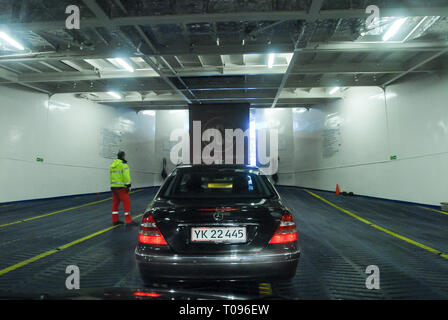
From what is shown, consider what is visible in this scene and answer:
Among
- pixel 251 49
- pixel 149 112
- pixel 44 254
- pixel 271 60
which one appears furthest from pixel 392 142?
pixel 149 112

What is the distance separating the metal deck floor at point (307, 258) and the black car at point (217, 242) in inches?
8.0

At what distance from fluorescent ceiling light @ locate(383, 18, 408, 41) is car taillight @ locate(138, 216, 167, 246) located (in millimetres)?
6948

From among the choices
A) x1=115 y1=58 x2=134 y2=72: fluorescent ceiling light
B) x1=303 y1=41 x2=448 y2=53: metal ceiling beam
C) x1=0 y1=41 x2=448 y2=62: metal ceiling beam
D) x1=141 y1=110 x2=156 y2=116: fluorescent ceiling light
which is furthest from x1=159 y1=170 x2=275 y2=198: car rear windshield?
x1=141 y1=110 x2=156 y2=116: fluorescent ceiling light

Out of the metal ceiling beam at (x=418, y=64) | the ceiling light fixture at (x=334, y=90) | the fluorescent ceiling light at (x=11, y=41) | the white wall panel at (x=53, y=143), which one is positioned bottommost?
the white wall panel at (x=53, y=143)

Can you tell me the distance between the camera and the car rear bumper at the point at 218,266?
1887 mm

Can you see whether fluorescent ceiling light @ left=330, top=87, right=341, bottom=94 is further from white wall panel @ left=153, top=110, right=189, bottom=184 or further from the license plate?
the license plate

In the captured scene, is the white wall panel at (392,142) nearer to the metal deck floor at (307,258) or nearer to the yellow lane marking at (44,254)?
the metal deck floor at (307,258)

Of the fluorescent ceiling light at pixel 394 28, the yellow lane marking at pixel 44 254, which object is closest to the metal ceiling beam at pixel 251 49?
the fluorescent ceiling light at pixel 394 28

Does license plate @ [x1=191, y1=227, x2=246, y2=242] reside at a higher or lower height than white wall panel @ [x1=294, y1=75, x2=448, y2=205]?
lower

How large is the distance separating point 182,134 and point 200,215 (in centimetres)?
1735

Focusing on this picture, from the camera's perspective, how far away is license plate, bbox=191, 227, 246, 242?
1959mm

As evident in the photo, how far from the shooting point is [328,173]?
12852 millimetres

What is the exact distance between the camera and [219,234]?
6.45 feet
